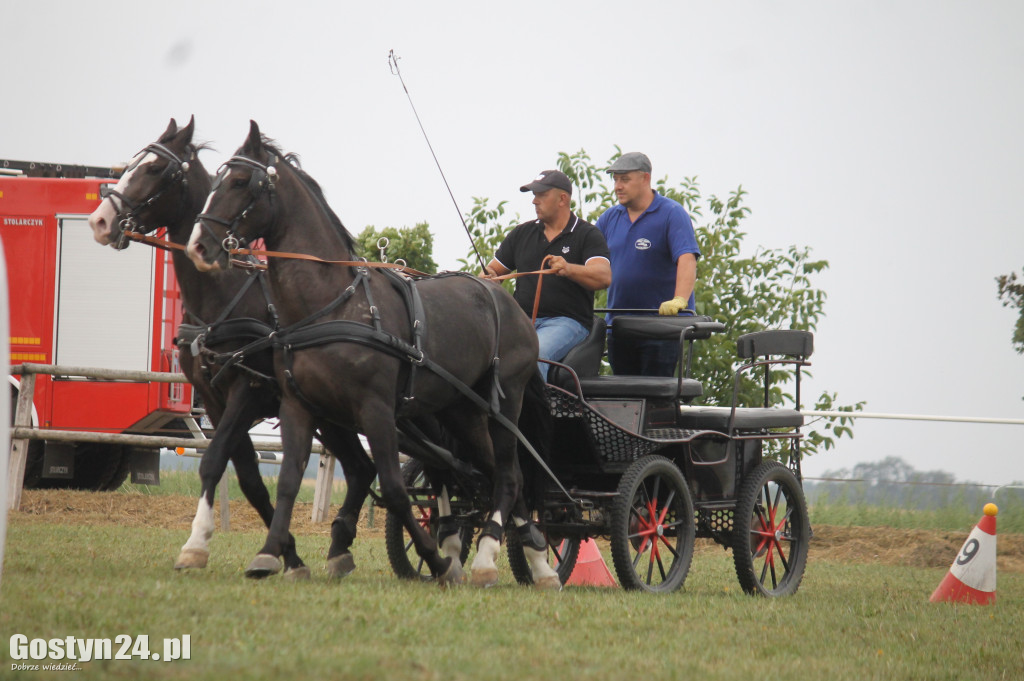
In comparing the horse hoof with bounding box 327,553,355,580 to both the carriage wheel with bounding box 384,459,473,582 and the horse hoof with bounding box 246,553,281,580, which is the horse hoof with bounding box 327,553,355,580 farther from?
the horse hoof with bounding box 246,553,281,580

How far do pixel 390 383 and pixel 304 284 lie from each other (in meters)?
0.63

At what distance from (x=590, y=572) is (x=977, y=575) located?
7.77 feet

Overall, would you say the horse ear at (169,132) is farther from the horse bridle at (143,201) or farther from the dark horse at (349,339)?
the dark horse at (349,339)

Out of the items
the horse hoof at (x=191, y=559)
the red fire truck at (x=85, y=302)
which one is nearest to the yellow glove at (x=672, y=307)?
the horse hoof at (x=191, y=559)

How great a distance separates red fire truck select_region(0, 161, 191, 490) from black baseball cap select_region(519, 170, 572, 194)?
652 cm

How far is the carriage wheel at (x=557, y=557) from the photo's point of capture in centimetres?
711

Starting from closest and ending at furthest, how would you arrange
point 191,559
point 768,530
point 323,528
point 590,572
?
point 191,559, point 768,530, point 590,572, point 323,528

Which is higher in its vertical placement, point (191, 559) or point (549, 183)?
point (549, 183)

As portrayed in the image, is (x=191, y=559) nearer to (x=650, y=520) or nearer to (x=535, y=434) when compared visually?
(x=535, y=434)

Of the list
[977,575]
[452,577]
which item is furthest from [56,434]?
[977,575]

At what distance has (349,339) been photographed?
5.56 meters

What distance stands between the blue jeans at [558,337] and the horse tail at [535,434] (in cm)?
22

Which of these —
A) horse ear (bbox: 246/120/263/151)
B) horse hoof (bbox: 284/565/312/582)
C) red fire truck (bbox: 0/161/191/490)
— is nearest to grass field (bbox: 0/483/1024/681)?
horse hoof (bbox: 284/565/312/582)

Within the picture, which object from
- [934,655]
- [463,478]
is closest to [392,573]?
[463,478]
